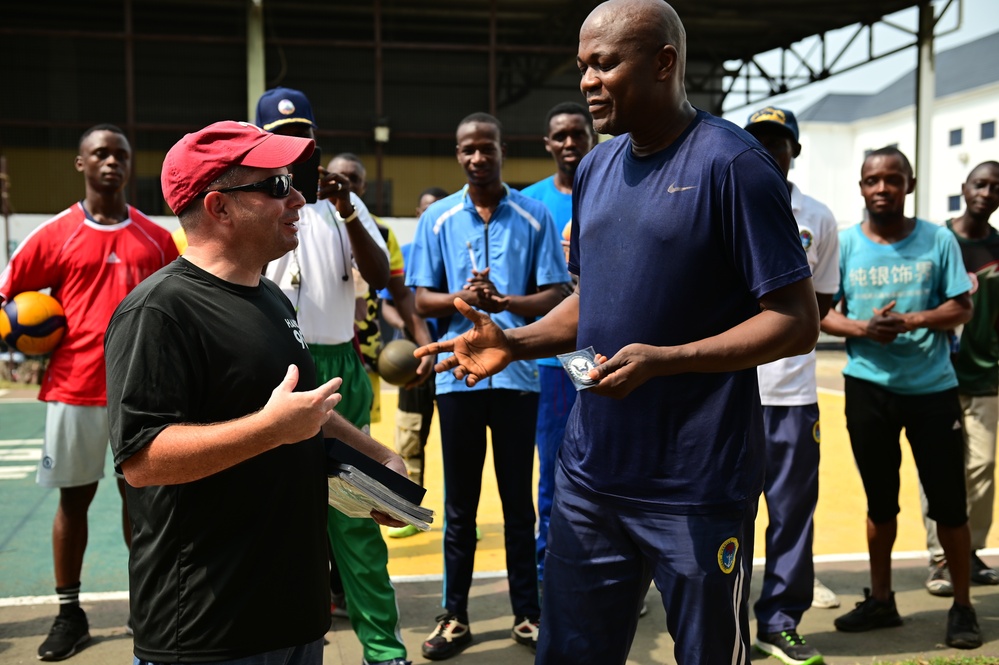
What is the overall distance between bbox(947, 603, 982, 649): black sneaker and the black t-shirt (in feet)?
11.7

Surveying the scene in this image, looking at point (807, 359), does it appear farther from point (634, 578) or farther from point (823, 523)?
point (823, 523)

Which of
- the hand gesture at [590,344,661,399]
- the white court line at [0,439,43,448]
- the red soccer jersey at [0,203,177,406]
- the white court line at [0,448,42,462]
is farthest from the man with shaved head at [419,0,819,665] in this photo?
the white court line at [0,439,43,448]

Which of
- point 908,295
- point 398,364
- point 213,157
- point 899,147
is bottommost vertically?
point 398,364

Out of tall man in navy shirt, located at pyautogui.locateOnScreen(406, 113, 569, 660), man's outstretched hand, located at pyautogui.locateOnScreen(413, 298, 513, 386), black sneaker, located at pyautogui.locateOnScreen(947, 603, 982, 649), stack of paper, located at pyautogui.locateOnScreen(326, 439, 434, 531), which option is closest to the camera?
stack of paper, located at pyautogui.locateOnScreen(326, 439, 434, 531)

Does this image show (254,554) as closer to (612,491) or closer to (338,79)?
(612,491)

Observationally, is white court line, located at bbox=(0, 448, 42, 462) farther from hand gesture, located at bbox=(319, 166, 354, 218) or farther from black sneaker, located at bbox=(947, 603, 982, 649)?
black sneaker, located at bbox=(947, 603, 982, 649)

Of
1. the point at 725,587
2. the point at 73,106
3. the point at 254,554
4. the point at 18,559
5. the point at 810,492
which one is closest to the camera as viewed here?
the point at 254,554

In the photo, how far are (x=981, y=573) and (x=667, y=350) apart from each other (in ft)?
13.5

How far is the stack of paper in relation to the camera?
8.48 feet

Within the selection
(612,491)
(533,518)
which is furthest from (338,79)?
(612,491)

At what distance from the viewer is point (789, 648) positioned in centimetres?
447

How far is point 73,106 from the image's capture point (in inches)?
869

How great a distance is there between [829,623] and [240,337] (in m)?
3.89

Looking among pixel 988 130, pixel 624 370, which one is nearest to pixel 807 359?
pixel 624 370
